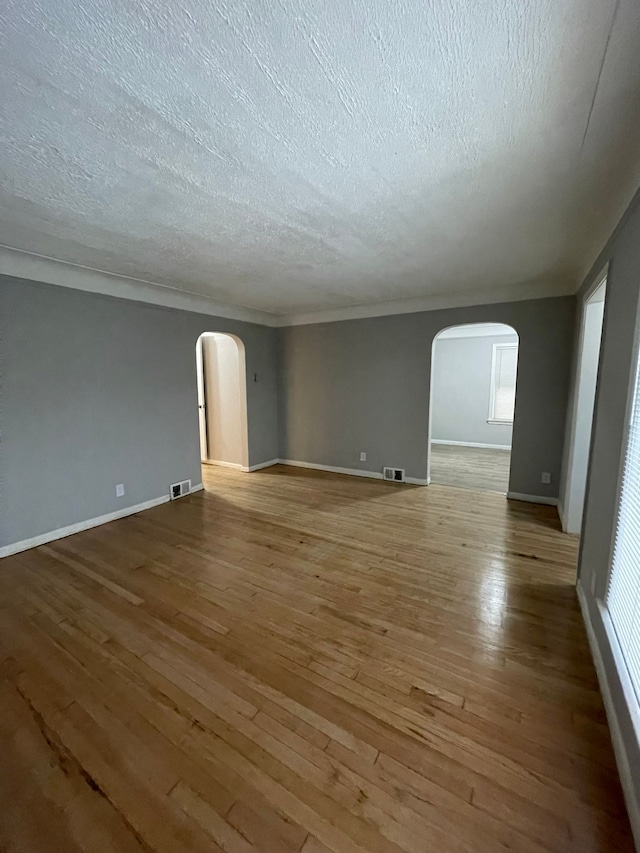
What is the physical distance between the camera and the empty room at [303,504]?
3.61ft

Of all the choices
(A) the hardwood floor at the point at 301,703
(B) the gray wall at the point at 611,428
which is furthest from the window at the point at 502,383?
(B) the gray wall at the point at 611,428

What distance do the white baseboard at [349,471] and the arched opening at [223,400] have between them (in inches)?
33.0

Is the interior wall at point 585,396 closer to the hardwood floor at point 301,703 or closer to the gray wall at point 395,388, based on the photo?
the hardwood floor at point 301,703

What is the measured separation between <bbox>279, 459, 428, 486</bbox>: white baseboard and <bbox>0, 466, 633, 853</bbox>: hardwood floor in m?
1.86

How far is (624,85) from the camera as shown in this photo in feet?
3.84

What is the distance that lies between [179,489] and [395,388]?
3.15m

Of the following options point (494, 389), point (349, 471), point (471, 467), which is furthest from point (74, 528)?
point (494, 389)

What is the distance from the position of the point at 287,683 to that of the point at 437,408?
6.78 metres

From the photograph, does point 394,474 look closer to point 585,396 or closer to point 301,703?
point 585,396

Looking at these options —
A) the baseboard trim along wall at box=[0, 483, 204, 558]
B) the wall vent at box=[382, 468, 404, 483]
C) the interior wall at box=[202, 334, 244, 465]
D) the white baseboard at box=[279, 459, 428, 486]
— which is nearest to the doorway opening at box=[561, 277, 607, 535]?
the white baseboard at box=[279, 459, 428, 486]

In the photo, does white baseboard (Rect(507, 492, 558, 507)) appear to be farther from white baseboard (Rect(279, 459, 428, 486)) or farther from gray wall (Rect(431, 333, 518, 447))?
gray wall (Rect(431, 333, 518, 447))

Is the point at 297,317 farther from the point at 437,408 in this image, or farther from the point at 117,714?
the point at 117,714

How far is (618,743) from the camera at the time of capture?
4.39 feet

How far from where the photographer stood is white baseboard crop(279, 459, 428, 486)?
191 inches
